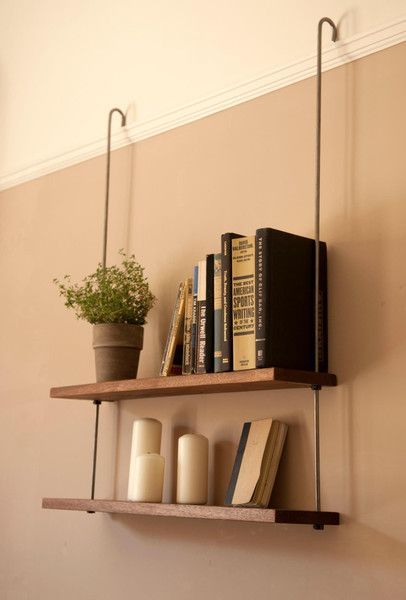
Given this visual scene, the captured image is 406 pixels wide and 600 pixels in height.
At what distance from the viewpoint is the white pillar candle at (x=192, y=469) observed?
83.8 inches

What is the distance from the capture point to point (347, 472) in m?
1.95

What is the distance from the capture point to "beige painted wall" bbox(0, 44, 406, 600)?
1.93 meters

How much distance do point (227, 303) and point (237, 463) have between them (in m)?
0.38

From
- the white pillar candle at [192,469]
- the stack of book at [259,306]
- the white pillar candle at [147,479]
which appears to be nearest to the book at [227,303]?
the stack of book at [259,306]

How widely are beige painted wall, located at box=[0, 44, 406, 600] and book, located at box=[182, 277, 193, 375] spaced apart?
0.16m

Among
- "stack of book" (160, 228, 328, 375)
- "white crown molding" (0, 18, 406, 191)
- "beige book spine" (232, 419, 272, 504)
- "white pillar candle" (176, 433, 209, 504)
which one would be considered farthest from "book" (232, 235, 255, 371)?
"white crown molding" (0, 18, 406, 191)

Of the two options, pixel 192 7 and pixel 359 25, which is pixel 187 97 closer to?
pixel 192 7

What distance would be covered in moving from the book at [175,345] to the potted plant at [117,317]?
130mm

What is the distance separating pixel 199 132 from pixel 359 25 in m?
0.57

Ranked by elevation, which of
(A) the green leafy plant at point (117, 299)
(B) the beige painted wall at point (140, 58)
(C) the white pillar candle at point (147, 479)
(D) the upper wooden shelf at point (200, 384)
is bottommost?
(C) the white pillar candle at point (147, 479)

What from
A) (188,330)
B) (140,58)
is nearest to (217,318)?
(188,330)

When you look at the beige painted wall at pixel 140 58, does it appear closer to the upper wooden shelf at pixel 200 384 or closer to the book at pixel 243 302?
the book at pixel 243 302

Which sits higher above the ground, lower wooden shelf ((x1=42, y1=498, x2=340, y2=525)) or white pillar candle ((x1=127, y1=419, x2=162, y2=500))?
white pillar candle ((x1=127, y1=419, x2=162, y2=500))

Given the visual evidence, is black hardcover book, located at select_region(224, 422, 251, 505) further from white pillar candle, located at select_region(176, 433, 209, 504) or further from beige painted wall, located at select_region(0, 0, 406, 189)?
beige painted wall, located at select_region(0, 0, 406, 189)
